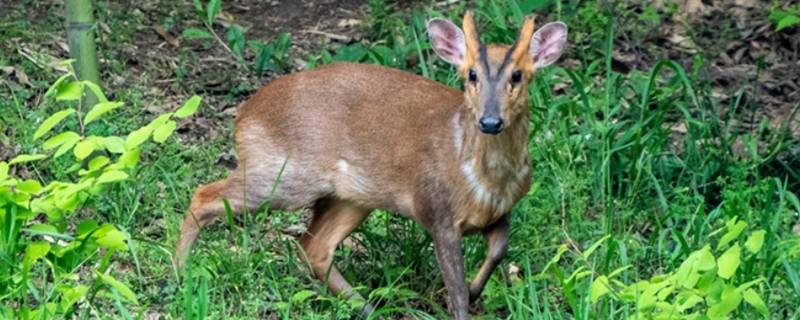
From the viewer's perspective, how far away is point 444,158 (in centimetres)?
716

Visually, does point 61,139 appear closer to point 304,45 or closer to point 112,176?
point 112,176

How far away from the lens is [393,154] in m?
7.38

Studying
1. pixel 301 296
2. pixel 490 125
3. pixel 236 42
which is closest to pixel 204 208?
pixel 301 296

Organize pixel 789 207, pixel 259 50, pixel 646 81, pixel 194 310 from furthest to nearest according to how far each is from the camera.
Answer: pixel 259 50
pixel 646 81
pixel 789 207
pixel 194 310

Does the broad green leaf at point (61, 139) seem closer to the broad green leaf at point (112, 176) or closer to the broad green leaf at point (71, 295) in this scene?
the broad green leaf at point (112, 176)

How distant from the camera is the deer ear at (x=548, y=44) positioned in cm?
707

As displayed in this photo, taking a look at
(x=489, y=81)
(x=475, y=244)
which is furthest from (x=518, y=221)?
(x=489, y=81)

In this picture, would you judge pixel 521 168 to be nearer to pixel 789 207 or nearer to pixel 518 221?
pixel 518 221

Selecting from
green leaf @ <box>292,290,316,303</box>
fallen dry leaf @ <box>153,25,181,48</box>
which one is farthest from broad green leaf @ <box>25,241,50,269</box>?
fallen dry leaf @ <box>153,25,181,48</box>

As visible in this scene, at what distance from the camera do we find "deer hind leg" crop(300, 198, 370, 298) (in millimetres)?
7496

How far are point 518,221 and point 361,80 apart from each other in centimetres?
97

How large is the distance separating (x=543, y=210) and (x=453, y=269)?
100cm

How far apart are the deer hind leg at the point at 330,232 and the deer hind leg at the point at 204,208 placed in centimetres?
36

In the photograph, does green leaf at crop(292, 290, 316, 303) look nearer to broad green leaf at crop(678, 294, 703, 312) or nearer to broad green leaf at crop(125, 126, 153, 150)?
broad green leaf at crop(125, 126, 153, 150)
